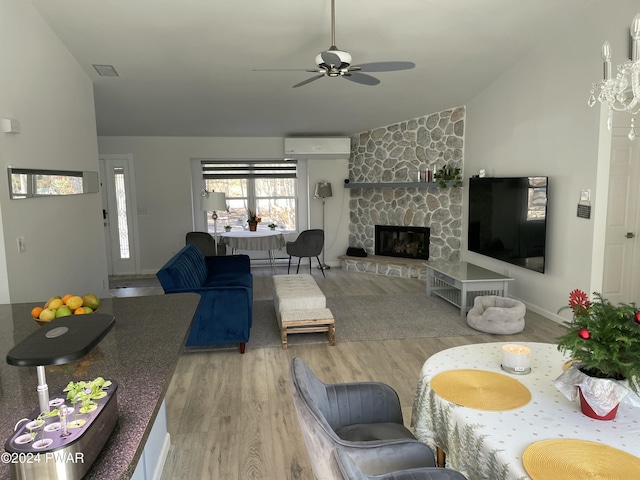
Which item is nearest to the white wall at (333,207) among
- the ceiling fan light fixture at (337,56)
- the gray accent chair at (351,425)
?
the ceiling fan light fixture at (337,56)

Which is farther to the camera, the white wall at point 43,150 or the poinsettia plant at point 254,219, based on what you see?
the poinsettia plant at point 254,219

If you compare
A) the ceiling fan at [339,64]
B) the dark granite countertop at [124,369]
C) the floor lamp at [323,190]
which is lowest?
the dark granite countertop at [124,369]

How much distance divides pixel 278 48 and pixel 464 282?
316 centimetres

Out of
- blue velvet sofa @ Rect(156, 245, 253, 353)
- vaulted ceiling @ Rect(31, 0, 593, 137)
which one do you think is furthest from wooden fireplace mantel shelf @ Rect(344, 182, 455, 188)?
blue velvet sofa @ Rect(156, 245, 253, 353)

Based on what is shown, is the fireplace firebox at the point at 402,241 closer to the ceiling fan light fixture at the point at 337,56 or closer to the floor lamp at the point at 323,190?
the floor lamp at the point at 323,190

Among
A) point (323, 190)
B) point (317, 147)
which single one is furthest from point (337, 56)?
point (323, 190)

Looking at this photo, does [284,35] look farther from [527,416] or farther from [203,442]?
[527,416]

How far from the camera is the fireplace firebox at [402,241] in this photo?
7523mm

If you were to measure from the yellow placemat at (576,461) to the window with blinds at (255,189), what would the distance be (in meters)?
7.29

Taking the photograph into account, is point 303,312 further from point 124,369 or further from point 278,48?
point 124,369

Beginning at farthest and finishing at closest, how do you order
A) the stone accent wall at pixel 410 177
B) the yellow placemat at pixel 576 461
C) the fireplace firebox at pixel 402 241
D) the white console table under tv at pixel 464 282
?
the fireplace firebox at pixel 402 241, the stone accent wall at pixel 410 177, the white console table under tv at pixel 464 282, the yellow placemat at pixel 576 461

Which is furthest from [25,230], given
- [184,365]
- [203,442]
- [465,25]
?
[465,25]

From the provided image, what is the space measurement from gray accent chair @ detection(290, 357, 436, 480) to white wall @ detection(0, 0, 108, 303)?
248 cm

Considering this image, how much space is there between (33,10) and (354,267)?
220 inches
